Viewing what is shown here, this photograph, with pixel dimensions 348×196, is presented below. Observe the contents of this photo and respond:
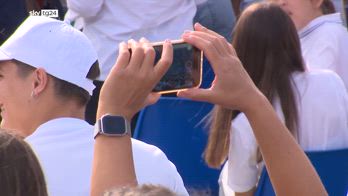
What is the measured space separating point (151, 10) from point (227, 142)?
4.48ft

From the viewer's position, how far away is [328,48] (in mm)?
4566

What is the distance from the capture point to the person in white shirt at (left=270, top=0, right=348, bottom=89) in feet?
15.0

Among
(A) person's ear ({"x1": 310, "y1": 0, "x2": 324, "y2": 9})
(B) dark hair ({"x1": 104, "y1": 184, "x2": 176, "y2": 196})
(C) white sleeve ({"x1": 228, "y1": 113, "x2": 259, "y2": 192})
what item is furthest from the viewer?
(A) person's ear ({"x1": 310, "y1": 0, "x2": 324, "y2": 9})

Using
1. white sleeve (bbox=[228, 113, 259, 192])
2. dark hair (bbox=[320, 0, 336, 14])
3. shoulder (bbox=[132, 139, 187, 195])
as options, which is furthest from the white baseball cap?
dark hair (bbox=[320, 0, 336, 14])

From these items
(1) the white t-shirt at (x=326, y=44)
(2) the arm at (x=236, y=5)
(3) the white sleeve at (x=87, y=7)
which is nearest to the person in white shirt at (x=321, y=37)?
(1) the white t-shirt at (x=326, y=44)

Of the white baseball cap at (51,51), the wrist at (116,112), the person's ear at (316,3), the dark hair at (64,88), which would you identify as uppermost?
the wrist at (116,112)

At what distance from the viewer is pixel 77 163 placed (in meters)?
2.71

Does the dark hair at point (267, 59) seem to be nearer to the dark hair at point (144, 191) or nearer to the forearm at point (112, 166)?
the forearm at point (112, 166)

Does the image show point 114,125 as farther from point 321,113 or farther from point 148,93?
point 321,113

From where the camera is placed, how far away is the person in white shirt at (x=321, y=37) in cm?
457

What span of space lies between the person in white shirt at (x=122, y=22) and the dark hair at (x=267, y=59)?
3.66 feet

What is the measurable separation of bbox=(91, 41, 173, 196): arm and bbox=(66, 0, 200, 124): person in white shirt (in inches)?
104

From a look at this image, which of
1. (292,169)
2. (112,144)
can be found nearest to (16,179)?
(112,144)

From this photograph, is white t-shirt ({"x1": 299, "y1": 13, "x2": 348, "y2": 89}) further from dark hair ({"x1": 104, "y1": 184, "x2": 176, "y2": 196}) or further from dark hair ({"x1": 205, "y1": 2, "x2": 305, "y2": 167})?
dark hair ({"x1": 104, "y1": 184, "x2": 176, "y2": 196})
